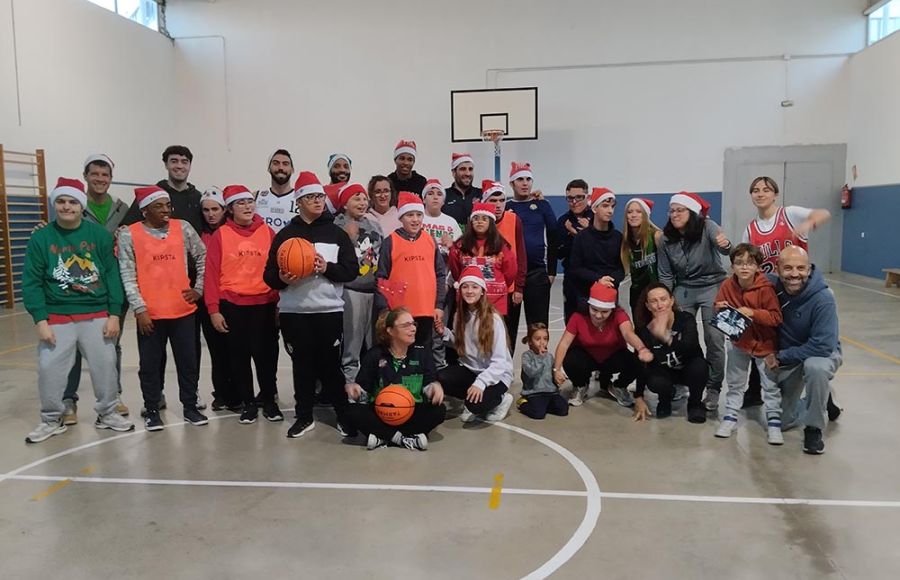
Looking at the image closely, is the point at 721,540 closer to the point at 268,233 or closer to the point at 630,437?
the point at 630,437

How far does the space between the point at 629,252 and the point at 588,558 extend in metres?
2.58

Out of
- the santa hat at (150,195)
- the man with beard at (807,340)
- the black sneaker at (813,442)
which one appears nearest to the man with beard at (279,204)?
the santa hat at (150,195)

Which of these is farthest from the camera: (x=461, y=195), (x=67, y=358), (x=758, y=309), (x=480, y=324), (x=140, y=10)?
(x=140, y=10)

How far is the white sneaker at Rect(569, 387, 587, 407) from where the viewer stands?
4543mm

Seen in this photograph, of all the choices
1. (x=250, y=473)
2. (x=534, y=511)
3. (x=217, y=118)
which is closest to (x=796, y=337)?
(x=534, y=511)

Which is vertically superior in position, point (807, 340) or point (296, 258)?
point (296, 258)

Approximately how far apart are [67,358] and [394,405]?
207cm

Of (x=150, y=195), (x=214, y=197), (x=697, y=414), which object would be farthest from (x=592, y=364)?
(x=150, y=195)

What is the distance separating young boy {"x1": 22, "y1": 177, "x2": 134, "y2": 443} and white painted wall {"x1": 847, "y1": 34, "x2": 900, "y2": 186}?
38.8ft

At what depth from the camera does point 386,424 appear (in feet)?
12.2

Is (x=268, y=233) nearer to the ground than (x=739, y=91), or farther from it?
nearer to the ground

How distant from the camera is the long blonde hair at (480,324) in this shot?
13.6 ft

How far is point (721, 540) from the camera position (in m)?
2.60

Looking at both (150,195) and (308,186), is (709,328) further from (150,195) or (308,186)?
(150,195)
